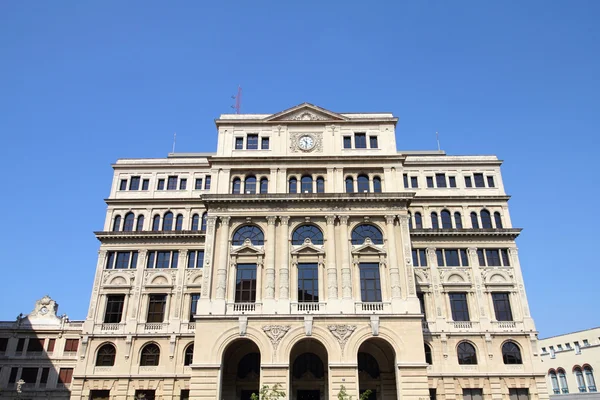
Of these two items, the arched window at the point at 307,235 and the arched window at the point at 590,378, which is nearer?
the arched window at the point at 307,235

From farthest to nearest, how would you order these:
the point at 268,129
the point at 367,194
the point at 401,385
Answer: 1. the point at 268,129
2. the point at 367,194
3. the point at 401,385

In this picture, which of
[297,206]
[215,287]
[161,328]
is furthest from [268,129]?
[161,328]

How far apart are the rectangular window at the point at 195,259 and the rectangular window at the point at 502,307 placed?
33.2 m

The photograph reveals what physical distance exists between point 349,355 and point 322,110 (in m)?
25.1

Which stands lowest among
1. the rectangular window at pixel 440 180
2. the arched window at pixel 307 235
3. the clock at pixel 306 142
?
the arched window at pixel 307 235

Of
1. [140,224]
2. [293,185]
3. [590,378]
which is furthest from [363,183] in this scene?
[590,378]

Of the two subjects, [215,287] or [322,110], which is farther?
[322,110]

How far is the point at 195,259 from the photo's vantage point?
55781mm

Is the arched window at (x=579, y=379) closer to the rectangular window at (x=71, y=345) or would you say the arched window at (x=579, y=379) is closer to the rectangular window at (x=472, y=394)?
the rectangular window at (x=472, y=394)

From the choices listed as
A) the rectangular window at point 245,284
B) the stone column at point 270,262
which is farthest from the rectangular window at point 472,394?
the rectangular window at point 245,284

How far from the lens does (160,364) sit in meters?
51.1

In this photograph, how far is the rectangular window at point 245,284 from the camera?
144ft

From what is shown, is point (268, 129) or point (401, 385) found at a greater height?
point (268, 129)

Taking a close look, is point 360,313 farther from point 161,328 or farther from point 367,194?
point 161,328
